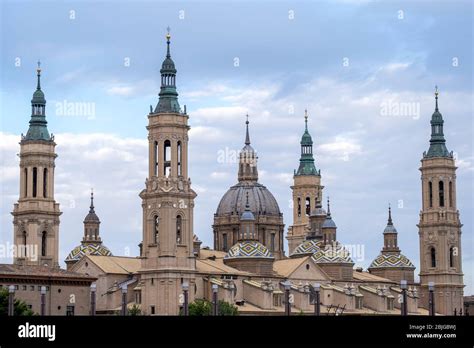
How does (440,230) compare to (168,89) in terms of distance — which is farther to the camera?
(440,230)

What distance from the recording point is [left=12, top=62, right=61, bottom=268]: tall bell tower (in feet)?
509

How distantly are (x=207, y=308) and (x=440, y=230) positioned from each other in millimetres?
57646

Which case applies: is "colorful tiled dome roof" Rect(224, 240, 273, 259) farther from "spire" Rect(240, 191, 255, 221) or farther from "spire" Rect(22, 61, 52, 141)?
"spire" Rect(22, 61, 52, 141)

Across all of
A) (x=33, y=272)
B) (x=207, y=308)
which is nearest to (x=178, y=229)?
(x=207, y=308)

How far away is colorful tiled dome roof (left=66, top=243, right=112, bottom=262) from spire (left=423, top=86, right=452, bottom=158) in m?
47.3

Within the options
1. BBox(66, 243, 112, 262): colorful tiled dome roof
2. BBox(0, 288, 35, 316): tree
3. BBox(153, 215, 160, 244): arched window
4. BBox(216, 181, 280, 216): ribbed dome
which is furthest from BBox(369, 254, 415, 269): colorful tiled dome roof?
BBox(0, 288, 35, 316): tree

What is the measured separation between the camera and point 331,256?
543ft

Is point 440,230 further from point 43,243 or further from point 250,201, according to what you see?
point 43,243

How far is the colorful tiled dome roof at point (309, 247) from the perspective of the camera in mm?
170250

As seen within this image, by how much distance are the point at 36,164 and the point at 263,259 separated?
30825mm
